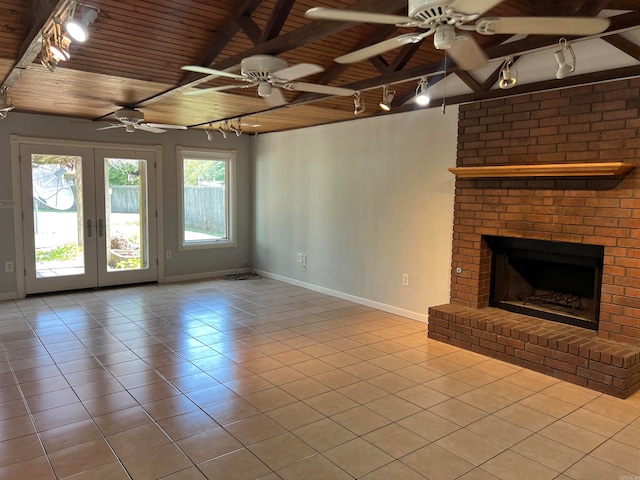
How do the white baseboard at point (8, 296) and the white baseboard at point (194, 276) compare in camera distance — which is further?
the white baseboard at point (194, 276)

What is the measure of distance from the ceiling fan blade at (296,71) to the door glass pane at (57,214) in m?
4.47

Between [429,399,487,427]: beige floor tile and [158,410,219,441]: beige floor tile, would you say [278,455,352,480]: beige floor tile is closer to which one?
[158,410,219,441]: beige floor tile

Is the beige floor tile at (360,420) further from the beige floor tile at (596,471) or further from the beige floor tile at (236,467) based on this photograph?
the beige floor tile at (596,471)

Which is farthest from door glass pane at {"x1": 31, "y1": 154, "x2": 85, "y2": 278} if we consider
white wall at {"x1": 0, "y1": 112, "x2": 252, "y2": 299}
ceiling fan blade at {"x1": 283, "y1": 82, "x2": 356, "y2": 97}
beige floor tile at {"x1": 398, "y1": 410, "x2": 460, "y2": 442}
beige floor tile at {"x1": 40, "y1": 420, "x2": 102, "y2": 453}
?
beige floor tile at {"x1": 398, "y1": 410, "x2": 460, "y2": 442}

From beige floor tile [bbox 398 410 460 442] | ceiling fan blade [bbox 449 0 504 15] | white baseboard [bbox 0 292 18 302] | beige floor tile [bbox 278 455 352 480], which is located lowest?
beige floor tile [bbox 278 455 352 480]

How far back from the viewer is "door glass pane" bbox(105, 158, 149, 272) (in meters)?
6.59

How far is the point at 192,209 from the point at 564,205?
18.1 ft

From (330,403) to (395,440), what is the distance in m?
0.59

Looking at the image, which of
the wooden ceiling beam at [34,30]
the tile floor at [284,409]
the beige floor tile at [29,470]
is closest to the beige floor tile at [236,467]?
the tile floor at [284,409]

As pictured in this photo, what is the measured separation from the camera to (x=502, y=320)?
162 inches

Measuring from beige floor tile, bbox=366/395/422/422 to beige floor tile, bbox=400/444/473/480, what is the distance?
1.28 feet

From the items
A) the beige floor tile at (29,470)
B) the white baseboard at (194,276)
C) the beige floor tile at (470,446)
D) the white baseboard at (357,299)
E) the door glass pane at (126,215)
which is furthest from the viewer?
the white baseboard at (194,276)

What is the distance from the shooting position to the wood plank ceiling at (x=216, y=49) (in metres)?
2.93

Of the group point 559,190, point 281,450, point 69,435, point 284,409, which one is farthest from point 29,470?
point 559,190
